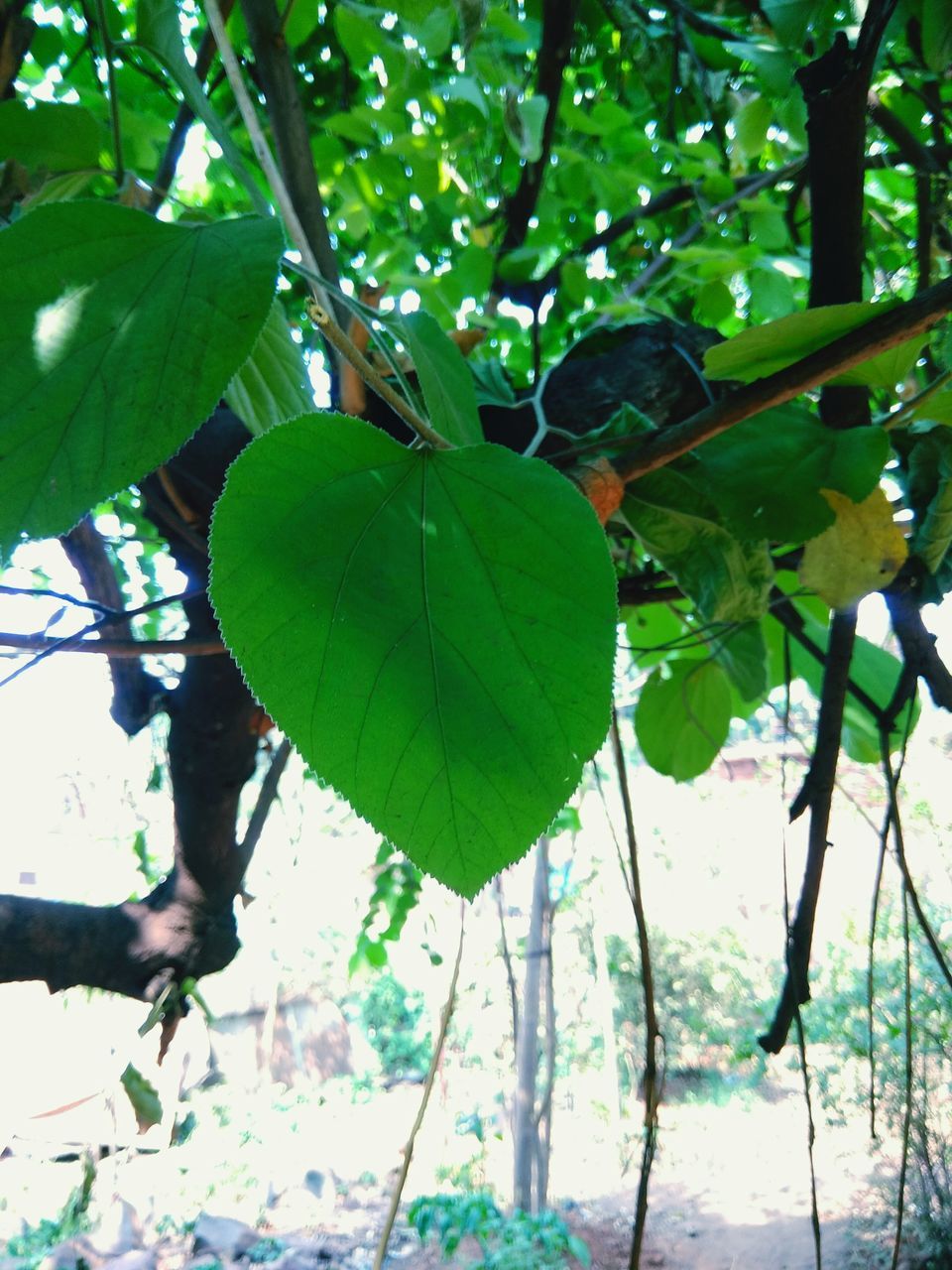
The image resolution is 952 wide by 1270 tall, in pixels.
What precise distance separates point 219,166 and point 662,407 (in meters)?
0.85

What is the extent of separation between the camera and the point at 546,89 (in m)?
0.82

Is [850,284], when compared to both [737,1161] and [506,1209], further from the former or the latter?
[737,1161]

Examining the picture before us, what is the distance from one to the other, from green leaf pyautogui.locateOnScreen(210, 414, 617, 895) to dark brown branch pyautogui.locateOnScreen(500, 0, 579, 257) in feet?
2.02

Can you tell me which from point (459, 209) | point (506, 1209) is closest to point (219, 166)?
point (459, 209)

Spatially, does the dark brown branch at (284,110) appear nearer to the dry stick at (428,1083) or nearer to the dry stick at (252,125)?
the dry stick at (252,125)

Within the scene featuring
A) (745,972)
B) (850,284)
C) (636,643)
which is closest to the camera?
(850,284)

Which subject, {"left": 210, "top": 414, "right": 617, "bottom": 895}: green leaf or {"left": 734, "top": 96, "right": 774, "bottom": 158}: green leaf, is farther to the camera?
{"left": 734, "top": 96, "right": 774, "bottom": 158}: green leaf

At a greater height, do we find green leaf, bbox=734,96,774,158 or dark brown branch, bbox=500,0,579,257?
dark brown branch, bbox=500,0,579,257

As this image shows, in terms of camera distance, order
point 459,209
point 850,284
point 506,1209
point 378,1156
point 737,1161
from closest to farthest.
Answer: point 850,284
point 459,209
point 506,1209
point 737,1161
point 378,1156

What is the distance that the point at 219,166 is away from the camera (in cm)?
108

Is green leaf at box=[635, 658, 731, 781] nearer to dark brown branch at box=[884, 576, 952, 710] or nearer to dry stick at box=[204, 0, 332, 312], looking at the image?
dark brown branch at box=[884, 576, 952, 710]

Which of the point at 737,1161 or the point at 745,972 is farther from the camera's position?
the point at 745,972

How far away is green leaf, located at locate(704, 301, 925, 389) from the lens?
285mm

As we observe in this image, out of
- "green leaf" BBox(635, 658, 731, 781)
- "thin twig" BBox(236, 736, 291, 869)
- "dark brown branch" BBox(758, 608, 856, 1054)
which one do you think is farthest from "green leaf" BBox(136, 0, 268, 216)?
"thin twig" BBox(236, 736, 291, 869)
